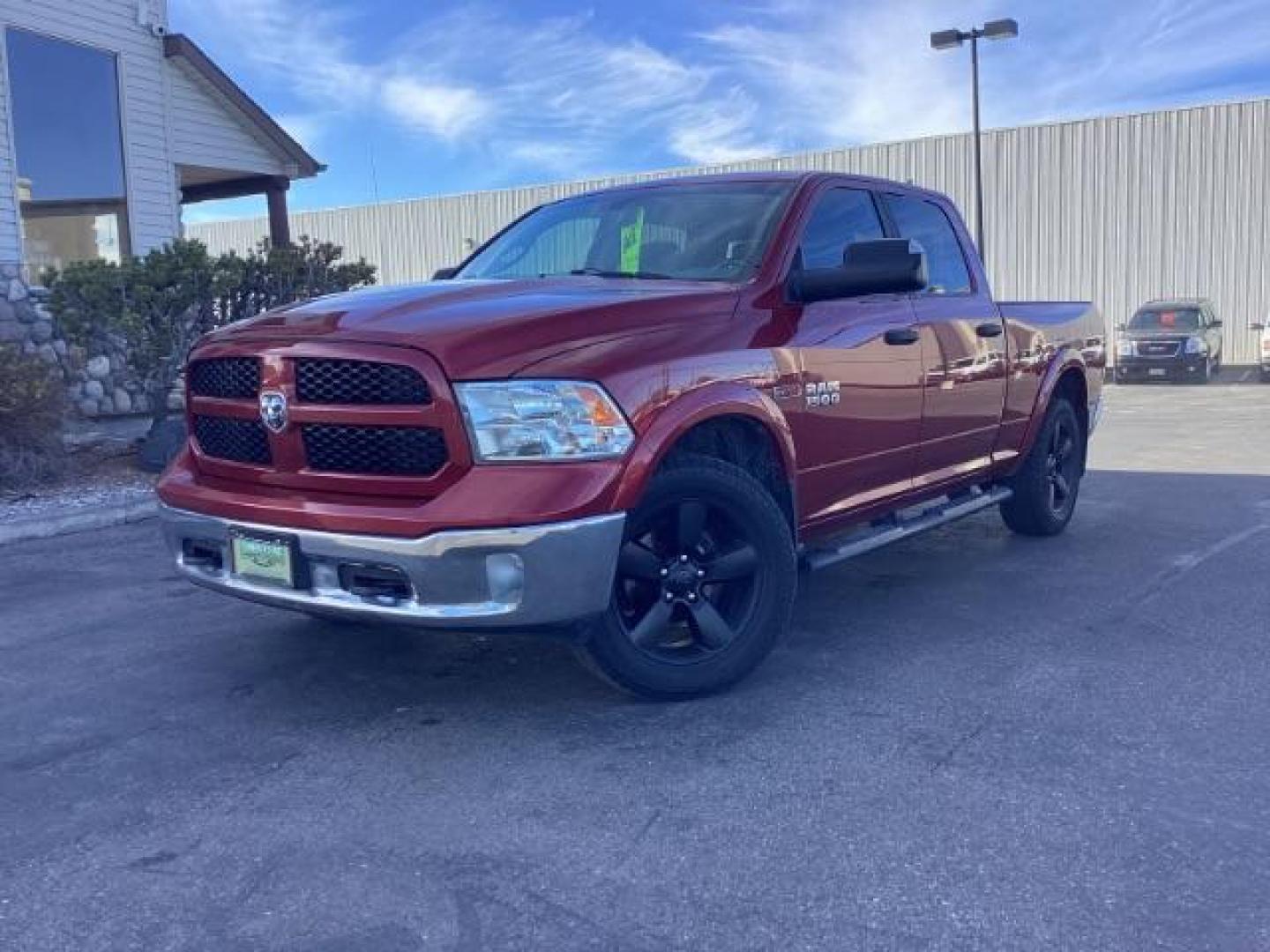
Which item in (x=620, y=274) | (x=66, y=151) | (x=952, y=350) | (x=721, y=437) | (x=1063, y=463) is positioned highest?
(x=66, y=151)

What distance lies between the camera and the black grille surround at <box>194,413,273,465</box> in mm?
3920

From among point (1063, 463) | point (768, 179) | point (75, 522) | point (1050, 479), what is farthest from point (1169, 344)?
point (75, 522)

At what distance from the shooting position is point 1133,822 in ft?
10.1

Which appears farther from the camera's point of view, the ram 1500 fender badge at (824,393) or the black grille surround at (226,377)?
the ram 1500 fender badge at (824,393)

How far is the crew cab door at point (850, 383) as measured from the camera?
444cm

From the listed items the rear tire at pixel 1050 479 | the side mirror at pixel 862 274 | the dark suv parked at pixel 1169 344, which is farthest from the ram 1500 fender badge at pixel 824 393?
the dark suv parked at pixel 1169 344

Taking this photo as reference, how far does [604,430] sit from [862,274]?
1.30m

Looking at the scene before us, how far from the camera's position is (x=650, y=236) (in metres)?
4.84

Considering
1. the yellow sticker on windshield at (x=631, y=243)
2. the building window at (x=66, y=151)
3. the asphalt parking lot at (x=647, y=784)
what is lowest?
the asphalt parking lot at (x=647, y=784)

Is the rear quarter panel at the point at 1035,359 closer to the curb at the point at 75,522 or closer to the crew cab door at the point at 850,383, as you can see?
the crew cab door at the point at 850,383

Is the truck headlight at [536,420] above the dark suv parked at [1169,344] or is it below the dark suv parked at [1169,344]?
above

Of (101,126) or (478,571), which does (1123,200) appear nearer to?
(101,126)

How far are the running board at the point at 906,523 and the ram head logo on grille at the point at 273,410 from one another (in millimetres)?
1990

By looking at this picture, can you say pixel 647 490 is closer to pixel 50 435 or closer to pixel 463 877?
pixel 463 877
